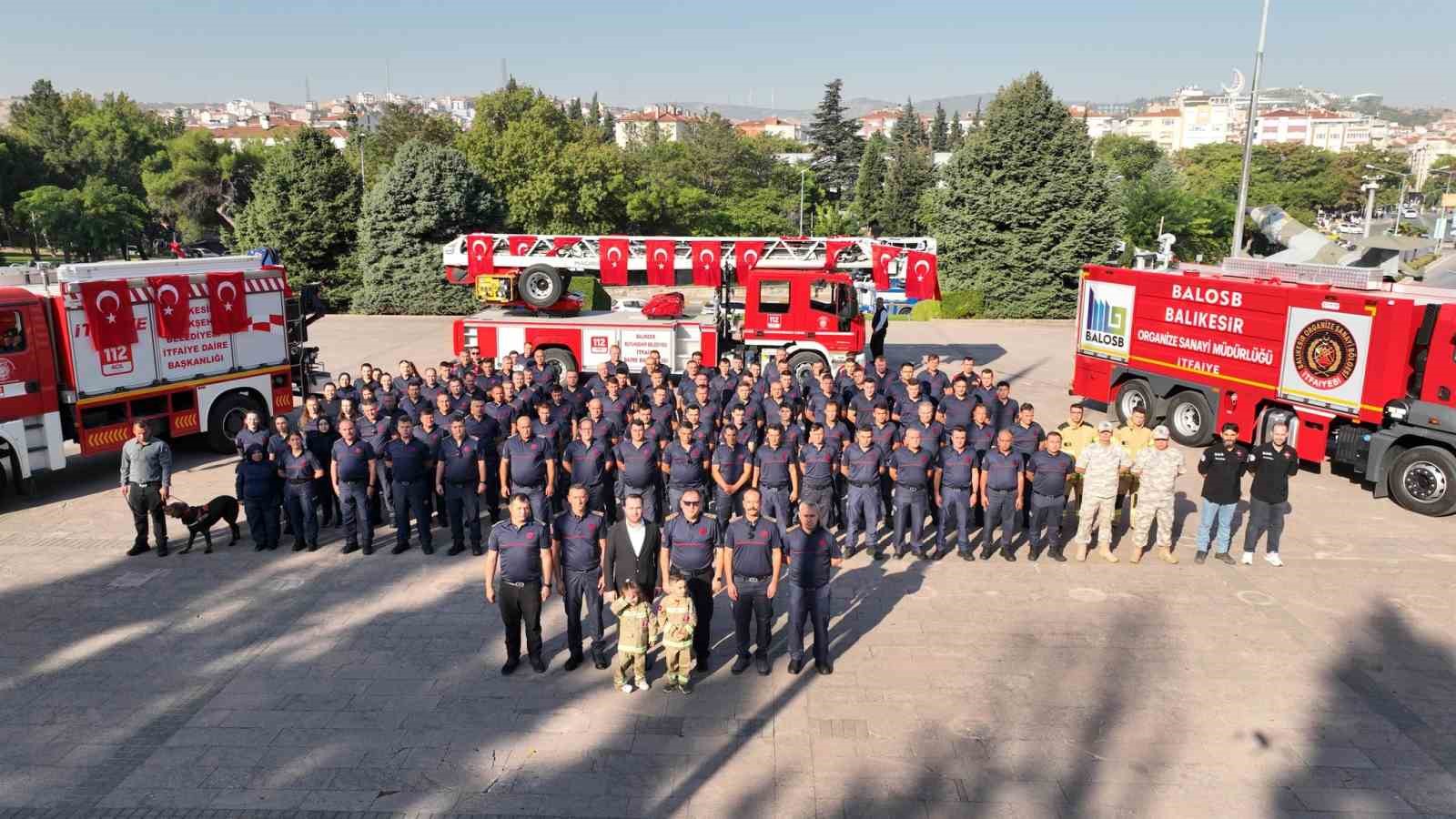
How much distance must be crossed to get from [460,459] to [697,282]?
10519 millimetres

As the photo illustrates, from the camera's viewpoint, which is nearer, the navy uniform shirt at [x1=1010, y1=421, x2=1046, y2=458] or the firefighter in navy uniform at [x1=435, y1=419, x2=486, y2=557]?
the firefighter in navy uniform at [x1=435, y1=419, x2=486, y2=557]

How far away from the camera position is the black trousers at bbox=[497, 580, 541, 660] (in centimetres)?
761

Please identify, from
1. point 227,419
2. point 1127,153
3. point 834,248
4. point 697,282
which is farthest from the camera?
point 1127,153

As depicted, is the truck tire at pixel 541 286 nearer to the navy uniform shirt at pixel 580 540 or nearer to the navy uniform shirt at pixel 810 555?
the navy uniform shirt at pixel 580 540

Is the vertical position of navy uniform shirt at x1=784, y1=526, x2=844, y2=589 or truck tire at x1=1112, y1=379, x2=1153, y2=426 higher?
navy uniform shirt at x1=784, y1=526, x2=844, y2=589

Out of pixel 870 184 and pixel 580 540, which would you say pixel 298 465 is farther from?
pixel 870 184

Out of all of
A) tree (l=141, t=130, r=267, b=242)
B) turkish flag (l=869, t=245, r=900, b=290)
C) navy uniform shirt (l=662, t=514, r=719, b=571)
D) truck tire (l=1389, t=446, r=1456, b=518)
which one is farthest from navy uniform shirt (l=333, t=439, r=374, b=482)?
tree (l=141, t=130, r=267, b=242)

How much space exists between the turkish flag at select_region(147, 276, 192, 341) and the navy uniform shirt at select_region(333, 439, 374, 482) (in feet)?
17.8

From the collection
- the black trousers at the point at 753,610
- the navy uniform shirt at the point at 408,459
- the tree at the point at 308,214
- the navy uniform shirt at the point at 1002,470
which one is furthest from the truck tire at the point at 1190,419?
the tree at the point at 308,214

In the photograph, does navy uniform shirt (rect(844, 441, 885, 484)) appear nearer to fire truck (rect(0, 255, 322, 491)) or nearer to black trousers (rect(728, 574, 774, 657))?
black trousers (rect(728, 574, 774, 657))

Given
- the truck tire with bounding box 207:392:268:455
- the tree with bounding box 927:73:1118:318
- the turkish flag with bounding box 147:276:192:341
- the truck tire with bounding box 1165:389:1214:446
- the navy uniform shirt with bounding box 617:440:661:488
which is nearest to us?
the navy uniform shirt with bounding box 617:440:661:488

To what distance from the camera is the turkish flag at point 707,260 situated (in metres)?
19.8

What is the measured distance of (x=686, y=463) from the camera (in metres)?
10.0

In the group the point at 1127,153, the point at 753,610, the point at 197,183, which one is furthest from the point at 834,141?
the point at 753,610
